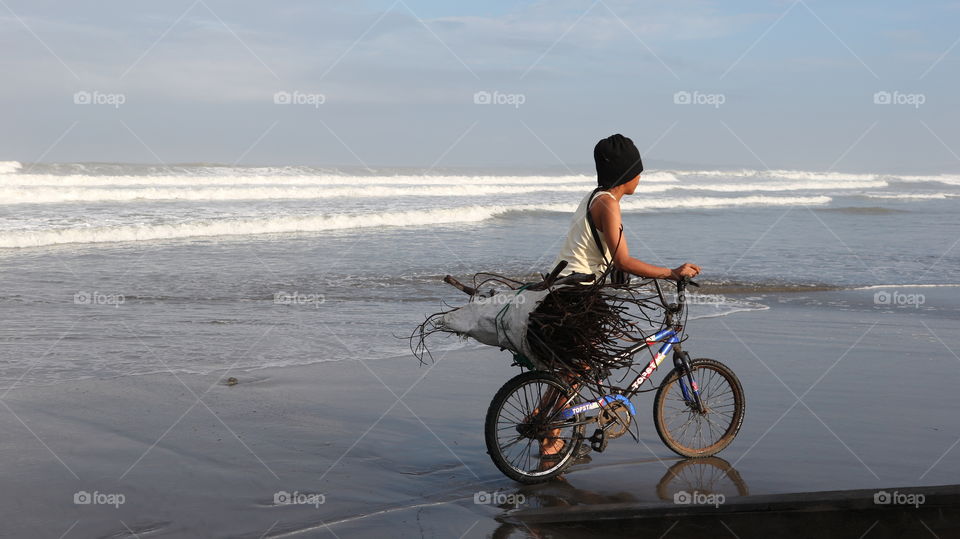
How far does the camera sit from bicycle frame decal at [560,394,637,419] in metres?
5.10

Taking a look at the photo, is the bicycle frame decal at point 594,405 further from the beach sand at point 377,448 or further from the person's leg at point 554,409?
the beach sand at point 377,448

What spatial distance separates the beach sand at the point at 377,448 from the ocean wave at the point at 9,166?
39.9 m

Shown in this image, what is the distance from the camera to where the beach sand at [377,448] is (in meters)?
4.43

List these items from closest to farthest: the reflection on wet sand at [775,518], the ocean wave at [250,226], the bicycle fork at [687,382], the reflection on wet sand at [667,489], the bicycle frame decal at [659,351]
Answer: the reflection on wet sand at [775,518], the reflection on wet sand at [667,489], the bicycle frame decal at [659,351], the bicycle fork at [687,382], the ocean wave at [250,226]

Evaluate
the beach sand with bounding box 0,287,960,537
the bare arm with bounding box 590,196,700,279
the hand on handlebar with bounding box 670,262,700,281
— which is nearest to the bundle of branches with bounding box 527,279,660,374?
the bare arm with bounding box 590,196,700,279

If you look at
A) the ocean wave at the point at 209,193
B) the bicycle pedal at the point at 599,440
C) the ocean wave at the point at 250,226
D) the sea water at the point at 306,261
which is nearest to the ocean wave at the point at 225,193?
the ocean wave at the point at 209,193

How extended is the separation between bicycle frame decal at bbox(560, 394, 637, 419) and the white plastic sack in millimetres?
335

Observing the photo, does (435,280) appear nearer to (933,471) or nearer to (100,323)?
(100,323)

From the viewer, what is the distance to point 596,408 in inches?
208

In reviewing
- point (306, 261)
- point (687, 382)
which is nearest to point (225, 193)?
point (306, 261)

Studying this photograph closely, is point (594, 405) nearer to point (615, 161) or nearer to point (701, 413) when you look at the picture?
point (701, 413)

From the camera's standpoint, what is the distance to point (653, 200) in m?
39.4

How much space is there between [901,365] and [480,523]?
531 centimetres

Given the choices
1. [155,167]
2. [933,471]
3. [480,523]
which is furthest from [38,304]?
[155,167]
